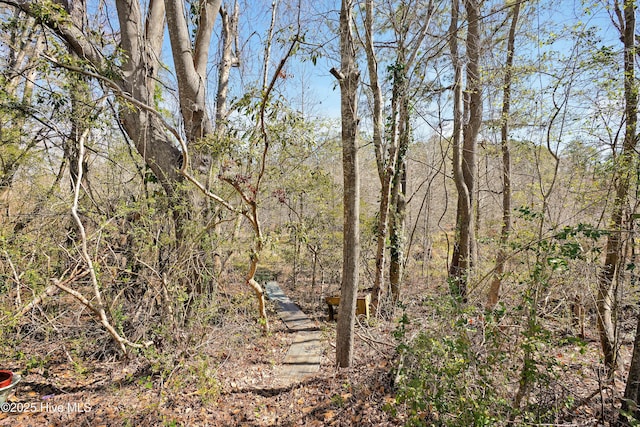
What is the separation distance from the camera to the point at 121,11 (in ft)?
14.2

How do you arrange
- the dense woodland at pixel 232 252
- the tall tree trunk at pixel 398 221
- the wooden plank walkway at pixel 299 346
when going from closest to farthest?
the dense woodland at pixel 232 252 < the wooden plank walkway at pixel 299 346 < the tall tree trunk at pixel 398 221

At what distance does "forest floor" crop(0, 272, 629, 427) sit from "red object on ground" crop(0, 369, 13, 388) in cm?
18

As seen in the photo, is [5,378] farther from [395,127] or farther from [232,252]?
[395,127]

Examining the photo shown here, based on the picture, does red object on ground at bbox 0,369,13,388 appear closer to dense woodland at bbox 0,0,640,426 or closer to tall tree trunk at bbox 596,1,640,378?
dense woodland at bbox 0,0,640,426

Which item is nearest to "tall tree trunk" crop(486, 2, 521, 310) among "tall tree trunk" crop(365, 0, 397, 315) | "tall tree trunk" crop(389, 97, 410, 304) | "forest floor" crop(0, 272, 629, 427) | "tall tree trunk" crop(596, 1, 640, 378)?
"forest floor" crop(0, 272, 629, 427)

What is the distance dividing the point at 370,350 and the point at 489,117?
5510mm

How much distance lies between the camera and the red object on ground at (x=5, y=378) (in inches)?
116

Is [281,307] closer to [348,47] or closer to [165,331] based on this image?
[165,331]

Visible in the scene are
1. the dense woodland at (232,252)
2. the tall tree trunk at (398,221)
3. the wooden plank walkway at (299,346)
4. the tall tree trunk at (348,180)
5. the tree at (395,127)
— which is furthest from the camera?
the tall tree trunk at (398,221)

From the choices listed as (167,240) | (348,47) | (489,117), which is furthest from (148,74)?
(489,117)

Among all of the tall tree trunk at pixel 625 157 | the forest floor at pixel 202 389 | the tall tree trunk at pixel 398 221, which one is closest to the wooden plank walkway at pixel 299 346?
the forest floor at pixel 202 389

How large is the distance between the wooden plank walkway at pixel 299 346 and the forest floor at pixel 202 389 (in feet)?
0.46

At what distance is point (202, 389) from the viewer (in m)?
3.25

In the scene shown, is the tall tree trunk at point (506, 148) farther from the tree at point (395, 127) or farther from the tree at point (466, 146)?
the tree at point (395, 127)
